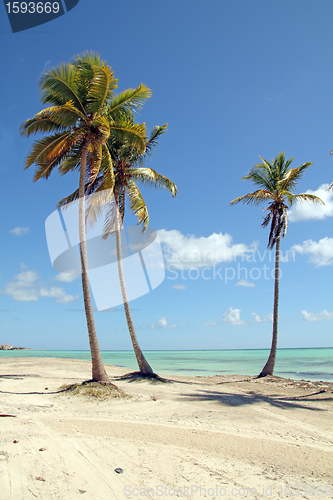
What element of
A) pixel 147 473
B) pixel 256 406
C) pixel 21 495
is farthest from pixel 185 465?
pixel 256 406

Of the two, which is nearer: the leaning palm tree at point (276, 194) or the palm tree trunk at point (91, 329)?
the palm tree trunk at point (91, 329)

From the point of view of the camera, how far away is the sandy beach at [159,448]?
3848mm

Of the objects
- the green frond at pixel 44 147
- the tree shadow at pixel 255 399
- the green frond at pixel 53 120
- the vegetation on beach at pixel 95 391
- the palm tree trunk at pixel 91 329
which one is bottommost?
the tree shadow at pixel 255 399

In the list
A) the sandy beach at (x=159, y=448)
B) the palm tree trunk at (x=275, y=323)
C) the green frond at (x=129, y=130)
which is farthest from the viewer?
the palm tree trunk at (x=275, y=323)

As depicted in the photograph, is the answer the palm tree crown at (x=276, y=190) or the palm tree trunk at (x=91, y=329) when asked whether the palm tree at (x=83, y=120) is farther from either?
the palm tree crown at (x=276, y=190)

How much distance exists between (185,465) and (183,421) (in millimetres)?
2630

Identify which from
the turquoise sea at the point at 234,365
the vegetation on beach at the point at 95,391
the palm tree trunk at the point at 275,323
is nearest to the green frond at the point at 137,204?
the vegetation on beach at the point at 95,391

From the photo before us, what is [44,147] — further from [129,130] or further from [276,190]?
[276,190]

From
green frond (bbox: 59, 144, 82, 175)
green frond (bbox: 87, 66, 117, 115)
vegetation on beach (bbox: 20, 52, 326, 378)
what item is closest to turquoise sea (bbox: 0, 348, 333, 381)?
vegetation on beach (bbox: 20, 52, 326, 378)

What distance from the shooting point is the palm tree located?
10492mm

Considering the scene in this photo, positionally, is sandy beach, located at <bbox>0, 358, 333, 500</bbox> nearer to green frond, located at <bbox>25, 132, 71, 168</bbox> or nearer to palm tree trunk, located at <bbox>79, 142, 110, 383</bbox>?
palm tree trunk, located at <bbox>79, 142, 110, 383</bbox>

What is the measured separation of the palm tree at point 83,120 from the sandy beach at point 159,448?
312cm

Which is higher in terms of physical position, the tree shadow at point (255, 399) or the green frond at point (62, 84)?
the green frond at point (62, 84)

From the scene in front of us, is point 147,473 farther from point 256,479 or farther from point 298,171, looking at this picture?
point 298,171
